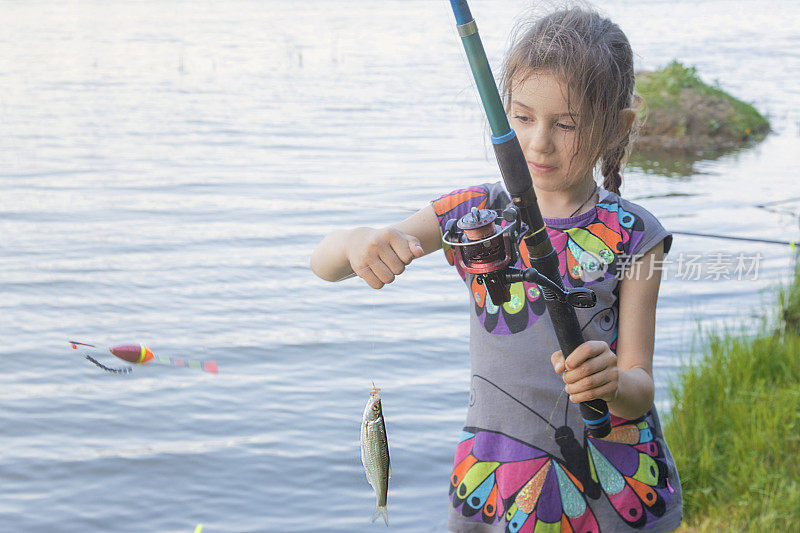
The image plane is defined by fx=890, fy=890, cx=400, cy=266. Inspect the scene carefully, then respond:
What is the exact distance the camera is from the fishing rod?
1.47m

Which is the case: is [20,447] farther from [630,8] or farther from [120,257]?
[630,8]

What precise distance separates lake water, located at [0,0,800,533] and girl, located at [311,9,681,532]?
28cm

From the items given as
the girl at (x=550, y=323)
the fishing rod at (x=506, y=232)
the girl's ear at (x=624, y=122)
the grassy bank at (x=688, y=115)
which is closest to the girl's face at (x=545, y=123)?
the girl at (x=550, y=323)

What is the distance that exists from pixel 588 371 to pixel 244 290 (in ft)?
18.2

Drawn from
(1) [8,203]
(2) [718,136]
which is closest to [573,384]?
(1) [8,203]

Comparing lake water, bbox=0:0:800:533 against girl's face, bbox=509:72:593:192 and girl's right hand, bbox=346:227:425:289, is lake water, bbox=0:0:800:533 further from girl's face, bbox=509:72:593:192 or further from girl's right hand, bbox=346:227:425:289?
girl's right hand, bbox=346:227:425:289

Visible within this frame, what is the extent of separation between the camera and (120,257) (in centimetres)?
766

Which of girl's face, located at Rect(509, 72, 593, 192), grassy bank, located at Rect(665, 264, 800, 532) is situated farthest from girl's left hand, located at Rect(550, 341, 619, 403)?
grassy bank, located at Rect(665, 264, 800, 532)

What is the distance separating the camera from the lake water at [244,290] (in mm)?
4988

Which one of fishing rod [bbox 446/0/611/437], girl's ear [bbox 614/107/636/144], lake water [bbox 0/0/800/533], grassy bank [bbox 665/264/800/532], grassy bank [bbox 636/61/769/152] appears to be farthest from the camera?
grassy bank [bbox 636/61/769/152]

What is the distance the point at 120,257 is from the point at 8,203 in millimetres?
2319

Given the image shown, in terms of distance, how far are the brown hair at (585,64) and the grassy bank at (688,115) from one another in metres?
11.2

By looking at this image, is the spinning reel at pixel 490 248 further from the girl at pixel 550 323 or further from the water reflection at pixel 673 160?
the water reflection at pixel 673 160

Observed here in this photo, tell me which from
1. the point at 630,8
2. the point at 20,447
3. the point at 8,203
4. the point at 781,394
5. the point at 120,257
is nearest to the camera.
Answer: the point at 781,394
